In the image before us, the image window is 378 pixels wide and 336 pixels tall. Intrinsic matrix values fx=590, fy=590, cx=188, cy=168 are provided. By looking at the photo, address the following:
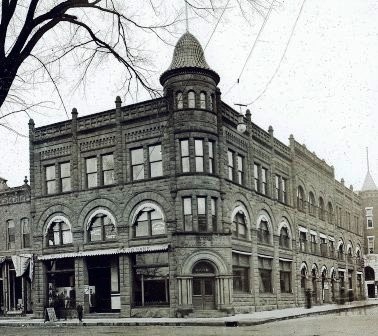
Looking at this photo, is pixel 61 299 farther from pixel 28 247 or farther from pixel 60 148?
pixel 60 148

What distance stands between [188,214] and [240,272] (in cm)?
570

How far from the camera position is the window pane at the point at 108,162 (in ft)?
115

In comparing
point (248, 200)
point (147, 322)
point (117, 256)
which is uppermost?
point (248, 200)

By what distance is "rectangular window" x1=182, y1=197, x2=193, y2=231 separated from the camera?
32.1 meters

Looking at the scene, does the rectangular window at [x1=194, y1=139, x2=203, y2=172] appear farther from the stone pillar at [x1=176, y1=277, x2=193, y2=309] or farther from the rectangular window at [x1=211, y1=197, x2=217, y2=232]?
the stone pillar at [x1=176, y1=277, x2=193, y2=309]

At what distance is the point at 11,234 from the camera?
4069 cm

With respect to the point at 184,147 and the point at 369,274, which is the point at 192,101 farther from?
the point at 369,274

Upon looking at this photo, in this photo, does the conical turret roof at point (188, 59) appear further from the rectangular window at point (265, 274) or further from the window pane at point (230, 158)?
the rectangular window at point (265, 274)

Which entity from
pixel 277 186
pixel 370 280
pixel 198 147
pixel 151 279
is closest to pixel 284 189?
pixel 277 186

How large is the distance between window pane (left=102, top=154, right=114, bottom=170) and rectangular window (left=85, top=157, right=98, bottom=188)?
0.67 m

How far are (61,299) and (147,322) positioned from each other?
9190 mm

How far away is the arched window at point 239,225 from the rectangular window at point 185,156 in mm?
4774

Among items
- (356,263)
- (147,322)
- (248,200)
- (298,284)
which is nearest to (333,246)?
(356,263)

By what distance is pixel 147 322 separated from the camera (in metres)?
28.3
